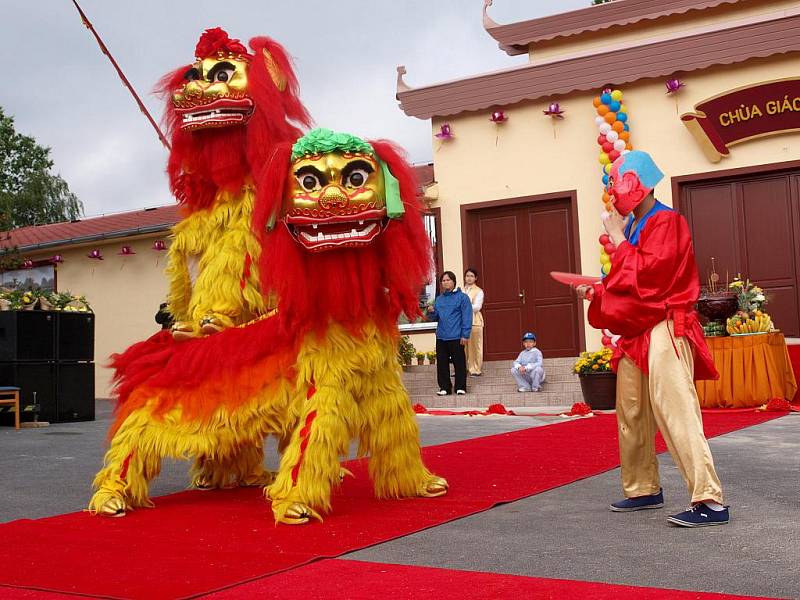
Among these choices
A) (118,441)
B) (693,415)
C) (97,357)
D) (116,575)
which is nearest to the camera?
(116,575)

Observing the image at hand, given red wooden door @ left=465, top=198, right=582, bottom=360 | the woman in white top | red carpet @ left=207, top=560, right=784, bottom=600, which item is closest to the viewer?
red carpet @ left=207, top=560, right=784, bottom=600

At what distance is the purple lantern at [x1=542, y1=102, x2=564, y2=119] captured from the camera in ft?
41.6

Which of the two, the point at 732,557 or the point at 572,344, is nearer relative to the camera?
the point at 732,557

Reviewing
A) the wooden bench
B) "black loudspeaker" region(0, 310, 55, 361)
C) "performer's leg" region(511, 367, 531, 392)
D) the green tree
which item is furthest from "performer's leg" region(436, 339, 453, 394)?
the green tree

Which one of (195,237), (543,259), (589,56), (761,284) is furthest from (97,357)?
(195,237)

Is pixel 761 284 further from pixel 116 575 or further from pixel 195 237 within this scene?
pixel 116 575

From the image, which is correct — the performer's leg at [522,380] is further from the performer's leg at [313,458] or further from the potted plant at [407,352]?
the performer's leg at [313,458]

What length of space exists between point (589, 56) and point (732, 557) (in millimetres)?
10327

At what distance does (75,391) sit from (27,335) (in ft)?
2.93

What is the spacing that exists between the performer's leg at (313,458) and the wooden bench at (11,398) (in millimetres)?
6679

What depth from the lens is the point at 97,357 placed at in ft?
57.7

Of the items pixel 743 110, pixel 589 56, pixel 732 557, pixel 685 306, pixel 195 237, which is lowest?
pixel 732 557

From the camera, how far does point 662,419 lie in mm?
3887

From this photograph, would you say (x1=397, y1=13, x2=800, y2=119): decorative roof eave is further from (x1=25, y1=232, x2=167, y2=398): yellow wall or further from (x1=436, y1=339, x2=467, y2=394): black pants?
(x1=25, y1=232, x2=167, y2=398): yellow wall
